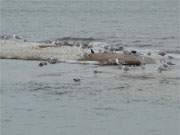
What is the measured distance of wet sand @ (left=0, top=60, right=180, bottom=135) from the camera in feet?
52.6

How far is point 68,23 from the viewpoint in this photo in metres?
53.9

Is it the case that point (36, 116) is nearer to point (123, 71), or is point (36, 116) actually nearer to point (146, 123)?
point (146, 123)

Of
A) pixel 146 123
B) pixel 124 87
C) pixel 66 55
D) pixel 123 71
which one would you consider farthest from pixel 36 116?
pixel 66 55

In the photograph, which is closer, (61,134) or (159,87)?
(61,134)

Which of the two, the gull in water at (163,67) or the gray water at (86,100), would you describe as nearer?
the gray water at (86,100)

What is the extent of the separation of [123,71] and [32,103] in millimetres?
5997

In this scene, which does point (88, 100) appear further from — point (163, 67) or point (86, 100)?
point (163, 67)

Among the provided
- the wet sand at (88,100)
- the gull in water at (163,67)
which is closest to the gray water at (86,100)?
the wet sand at (88,100)

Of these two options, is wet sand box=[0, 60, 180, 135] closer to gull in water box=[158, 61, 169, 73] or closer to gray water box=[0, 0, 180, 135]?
gray water box=[0, 0, 180, 135]

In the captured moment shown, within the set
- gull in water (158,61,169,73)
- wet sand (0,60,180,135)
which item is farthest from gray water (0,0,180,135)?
gull in water (158,61,169,73)

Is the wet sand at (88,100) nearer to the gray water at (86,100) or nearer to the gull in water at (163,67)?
the gray water at (86,100)

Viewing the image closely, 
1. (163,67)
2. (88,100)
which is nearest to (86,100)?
(88,100)

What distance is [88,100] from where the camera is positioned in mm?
19031

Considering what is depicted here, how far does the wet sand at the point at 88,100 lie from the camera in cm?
1605
